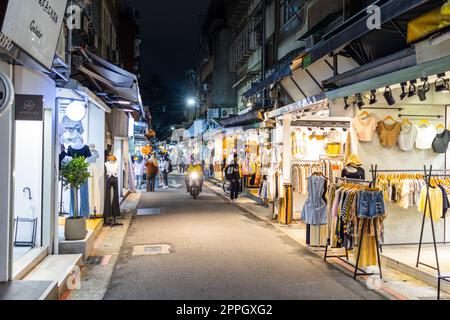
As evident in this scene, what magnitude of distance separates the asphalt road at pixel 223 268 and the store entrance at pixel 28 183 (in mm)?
1853

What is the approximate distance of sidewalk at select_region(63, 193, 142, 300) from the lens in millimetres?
7039

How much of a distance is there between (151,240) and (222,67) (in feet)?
106

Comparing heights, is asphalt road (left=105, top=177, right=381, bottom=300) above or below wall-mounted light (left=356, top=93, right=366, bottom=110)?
below

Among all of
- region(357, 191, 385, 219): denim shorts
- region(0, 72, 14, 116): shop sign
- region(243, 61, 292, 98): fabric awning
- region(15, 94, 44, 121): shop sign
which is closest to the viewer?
region(0, 72, 14, 116): shop sign

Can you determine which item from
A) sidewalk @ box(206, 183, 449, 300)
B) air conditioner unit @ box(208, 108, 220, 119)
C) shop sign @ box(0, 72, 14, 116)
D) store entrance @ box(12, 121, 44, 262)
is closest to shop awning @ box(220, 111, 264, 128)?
sidewalk @ box(206, 183, 449, 300)

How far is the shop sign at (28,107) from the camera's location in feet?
22.2

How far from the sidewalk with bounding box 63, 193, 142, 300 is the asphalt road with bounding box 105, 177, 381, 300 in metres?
0.17

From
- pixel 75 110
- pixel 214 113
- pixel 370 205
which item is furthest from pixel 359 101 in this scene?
pixel 214 113

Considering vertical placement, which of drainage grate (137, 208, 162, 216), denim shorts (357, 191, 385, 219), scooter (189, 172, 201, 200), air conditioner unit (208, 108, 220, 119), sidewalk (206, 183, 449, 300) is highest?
air conditioner unit (208, 108, 220, 119)

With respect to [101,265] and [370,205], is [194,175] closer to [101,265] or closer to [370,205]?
[101,265]

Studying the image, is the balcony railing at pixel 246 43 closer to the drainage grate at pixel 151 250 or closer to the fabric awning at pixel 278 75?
the fabric awning at pixel 278 75

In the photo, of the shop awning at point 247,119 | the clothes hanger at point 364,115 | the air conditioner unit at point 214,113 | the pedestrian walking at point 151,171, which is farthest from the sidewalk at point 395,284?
the air conditioner unit at point 214,113

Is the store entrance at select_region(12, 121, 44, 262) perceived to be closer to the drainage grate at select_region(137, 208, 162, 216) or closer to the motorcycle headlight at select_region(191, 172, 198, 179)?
the drainage grate at select_region(137, 208, 162, 216)

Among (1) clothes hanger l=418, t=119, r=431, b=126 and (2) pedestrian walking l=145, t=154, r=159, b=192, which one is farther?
(2) pedestrian walking l=145, t=154, r=159, b=192
